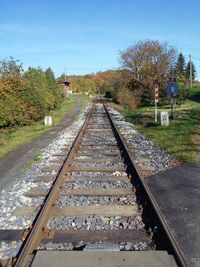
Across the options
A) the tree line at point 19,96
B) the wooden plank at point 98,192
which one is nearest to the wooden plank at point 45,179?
the wooden plank at point 98,192

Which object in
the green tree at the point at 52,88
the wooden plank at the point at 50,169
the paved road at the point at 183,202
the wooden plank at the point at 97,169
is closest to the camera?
the paved road at the point at 183,202

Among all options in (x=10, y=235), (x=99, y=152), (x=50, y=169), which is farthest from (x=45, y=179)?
(x=99, y=152)

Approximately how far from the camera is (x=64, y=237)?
579 cm

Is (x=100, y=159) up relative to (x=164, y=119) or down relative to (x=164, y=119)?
down

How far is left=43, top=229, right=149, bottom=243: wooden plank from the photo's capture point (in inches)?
224

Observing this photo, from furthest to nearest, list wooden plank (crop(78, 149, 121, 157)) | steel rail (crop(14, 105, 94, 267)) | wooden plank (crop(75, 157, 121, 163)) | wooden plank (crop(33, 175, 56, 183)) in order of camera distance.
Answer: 1. wooden plank (crop(78, 149, 121, 157))
2. wooden plank (crop(75, 157, 121, 163))
3. wooden plank (crop(33, 175, 56, 183))
4. steel rail (crop(14, 105, 94, 267))

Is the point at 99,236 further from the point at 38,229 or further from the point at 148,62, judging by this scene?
the point at 148,62

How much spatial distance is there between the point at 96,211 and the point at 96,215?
0.70ft

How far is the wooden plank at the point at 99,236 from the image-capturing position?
5.69m

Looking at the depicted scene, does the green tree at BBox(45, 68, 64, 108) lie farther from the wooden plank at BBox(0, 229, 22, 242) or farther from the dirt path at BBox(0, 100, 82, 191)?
the wooden plank at BBox(0, 229, 22, 242)

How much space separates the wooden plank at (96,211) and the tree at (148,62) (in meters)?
41.5

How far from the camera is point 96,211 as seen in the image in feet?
22.8

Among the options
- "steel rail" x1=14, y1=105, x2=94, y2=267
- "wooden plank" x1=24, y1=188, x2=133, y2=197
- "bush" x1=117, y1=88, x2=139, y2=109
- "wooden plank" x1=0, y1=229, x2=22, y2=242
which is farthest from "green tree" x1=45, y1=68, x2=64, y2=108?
"wooden plank" x1=0, y1=229, x2=22, y2=242

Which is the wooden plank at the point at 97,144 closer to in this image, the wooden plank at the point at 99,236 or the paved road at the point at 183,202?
the paved road at the point at 183,202
